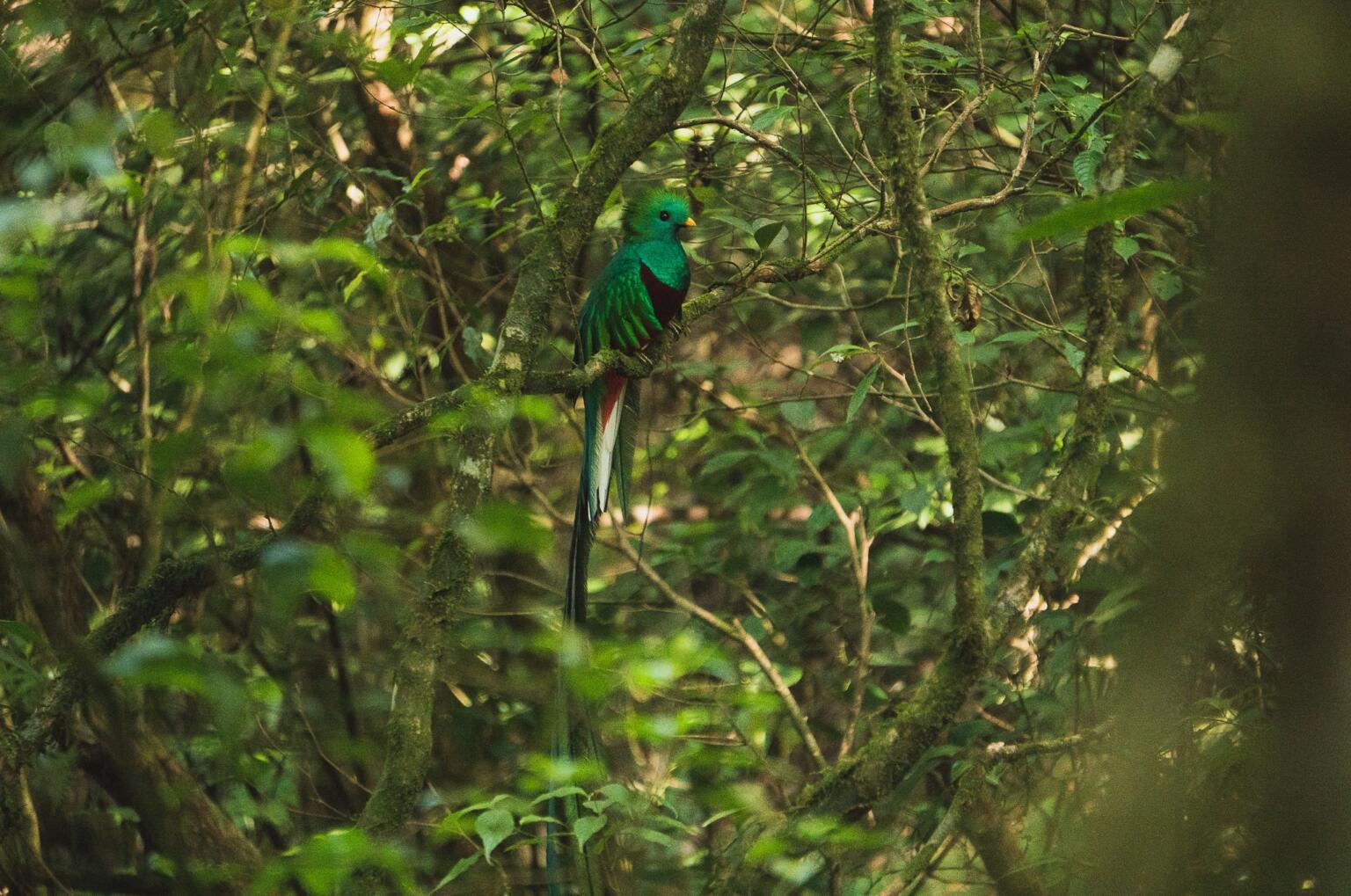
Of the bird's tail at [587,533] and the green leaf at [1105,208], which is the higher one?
the green leaf at [1105,208]

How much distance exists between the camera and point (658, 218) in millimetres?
2881

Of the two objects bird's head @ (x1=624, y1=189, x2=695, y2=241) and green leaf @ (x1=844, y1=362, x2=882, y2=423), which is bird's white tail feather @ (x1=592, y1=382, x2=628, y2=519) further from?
green leaf @ (x1=844, y1=362, x2=882, y2=423)

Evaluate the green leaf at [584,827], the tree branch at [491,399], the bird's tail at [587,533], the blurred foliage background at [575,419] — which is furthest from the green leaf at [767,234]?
the green leaf at [584,827]

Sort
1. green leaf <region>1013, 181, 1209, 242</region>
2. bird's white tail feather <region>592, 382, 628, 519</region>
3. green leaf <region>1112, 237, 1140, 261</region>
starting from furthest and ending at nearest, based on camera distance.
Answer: bird's white tail feather <region>592, 382, 628, 519</region>
green leaf <region>1112, 237, 1140, 261</region>
green leaf <region>1013, 181, 1209, 242</region>

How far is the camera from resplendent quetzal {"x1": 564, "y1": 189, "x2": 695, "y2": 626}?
267cm

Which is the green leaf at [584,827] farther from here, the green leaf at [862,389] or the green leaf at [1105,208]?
the green leaf at [1105,208]

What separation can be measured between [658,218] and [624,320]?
1.15 ft

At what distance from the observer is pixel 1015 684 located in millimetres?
2781

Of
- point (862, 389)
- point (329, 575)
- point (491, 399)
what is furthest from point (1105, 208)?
point (862, 389)

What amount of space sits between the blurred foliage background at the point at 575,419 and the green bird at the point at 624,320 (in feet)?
0.37

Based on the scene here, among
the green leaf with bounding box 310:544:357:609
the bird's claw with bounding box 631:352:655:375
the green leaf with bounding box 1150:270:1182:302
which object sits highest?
the green leaf with bounding box 310:544:357:609

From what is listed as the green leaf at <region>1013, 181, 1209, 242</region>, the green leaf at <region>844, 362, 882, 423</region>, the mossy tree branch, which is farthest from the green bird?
the green leaf at <region>1013, 181, 1209, 242</region>

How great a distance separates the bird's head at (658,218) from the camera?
2875 mm

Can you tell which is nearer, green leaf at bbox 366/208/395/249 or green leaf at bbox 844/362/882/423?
green leaf at bbox 844/362/882/423
